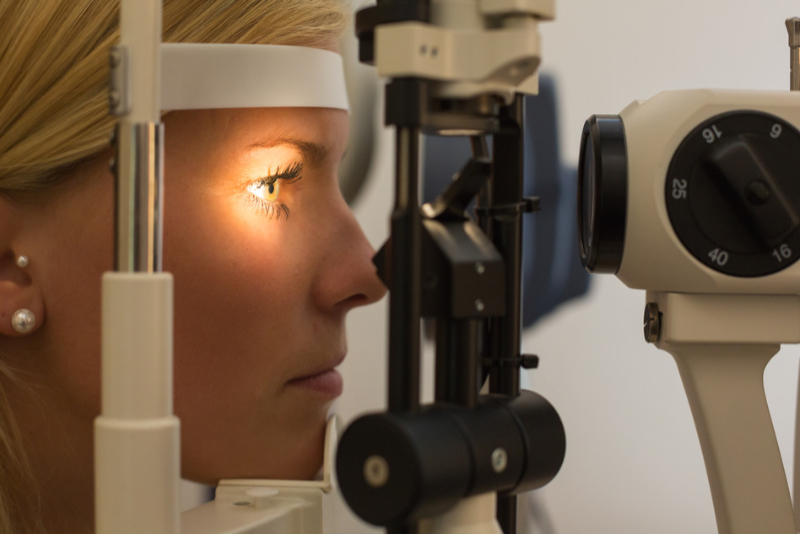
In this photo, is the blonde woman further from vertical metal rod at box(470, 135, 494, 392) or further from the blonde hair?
vertical metal rod at box(470, 135, 494, 392)

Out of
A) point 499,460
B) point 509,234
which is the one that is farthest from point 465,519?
point 509,234

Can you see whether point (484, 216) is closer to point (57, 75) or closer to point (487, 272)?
point (487, 272)

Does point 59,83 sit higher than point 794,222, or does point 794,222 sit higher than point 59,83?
point 59,83

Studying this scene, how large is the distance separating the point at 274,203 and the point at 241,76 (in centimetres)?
10

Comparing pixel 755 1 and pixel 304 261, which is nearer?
pixel 304 261

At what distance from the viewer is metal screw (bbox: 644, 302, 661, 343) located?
1.71ft

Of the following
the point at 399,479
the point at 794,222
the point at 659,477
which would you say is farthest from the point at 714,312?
the point at 659,477

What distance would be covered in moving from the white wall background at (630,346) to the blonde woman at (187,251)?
345 millimetres

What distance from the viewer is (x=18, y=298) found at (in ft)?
2.04

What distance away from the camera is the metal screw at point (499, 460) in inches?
13.5

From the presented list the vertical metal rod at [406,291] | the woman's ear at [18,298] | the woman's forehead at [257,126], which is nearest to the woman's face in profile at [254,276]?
the woman's forehead at [257,126]

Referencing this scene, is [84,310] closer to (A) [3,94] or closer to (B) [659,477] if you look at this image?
(A) [3,94]

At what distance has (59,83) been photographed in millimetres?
604

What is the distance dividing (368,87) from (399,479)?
2.46ft
